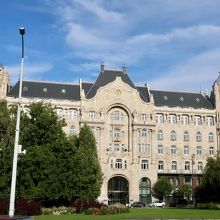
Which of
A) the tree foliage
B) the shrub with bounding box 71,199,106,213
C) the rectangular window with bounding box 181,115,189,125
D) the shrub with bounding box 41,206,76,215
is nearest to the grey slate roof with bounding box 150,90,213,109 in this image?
the rectangular window with bounding box 181,115,189,125

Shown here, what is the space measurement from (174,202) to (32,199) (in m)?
42.4

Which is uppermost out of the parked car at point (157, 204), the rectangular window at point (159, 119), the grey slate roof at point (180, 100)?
the grey slate roof at point (180, 100)

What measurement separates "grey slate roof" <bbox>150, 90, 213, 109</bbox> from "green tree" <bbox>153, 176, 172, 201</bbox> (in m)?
17.4

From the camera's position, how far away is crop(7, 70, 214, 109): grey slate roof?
85500 mm

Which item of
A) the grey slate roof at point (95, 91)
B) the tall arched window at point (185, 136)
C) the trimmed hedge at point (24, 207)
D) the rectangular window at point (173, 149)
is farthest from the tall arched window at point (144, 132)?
the trimmed hedge at point (24, 207)

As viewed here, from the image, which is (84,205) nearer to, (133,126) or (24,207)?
(24,207)

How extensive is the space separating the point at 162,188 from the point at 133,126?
13955mm

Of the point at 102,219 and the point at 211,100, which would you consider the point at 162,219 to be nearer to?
the point at 102,219

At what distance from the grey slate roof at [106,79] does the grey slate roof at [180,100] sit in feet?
21.8

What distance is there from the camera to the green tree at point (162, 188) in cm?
7950

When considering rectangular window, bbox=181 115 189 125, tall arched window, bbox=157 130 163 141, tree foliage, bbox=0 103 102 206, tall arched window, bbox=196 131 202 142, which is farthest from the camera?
tall arched window, bbox=196 131 202 142

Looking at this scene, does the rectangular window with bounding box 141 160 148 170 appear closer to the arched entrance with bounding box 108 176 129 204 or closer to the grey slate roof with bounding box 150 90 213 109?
the arched entrance with bounding box 108 176 129 204

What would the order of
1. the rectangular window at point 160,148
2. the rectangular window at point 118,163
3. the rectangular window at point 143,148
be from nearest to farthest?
the rectangular window at point 118,163, the rectangular window at point 143,148, the rectangular window at point 160,148

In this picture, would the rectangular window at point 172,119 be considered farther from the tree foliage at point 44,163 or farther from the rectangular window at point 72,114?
the tree foliage at point 44,163
